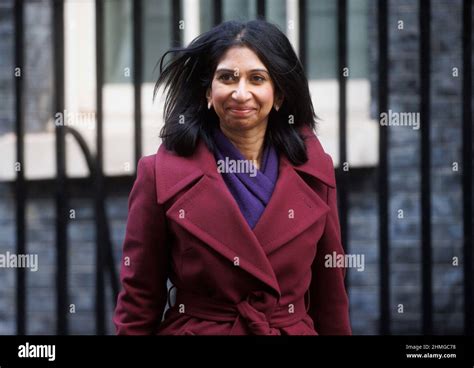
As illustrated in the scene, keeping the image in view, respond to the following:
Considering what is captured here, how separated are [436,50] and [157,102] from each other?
1272 millimetres

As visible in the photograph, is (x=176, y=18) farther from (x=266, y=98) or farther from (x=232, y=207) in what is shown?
(x=232, y=207)

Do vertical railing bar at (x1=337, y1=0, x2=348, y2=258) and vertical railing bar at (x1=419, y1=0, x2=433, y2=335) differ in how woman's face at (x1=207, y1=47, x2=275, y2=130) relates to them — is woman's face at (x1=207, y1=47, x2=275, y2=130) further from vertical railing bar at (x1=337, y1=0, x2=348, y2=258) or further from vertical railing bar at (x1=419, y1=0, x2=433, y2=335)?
vertical railing bar at (x1=419, y1=0, x2=433, y2=335)

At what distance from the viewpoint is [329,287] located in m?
3.44

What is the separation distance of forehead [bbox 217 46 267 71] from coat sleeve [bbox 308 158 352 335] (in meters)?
0.46

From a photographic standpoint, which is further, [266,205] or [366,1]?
[366,1]

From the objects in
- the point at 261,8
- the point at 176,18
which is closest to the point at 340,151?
the point at 261,8

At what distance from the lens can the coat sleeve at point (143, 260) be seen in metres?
3.29

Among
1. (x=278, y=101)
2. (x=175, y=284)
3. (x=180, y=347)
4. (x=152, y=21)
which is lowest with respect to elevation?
(x=180, y=347)

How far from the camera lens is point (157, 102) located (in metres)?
4.99

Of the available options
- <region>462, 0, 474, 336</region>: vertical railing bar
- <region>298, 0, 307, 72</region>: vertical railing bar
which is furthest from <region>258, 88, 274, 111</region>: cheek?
<region>462, 0, 474, 336</region>: vertical railing bar

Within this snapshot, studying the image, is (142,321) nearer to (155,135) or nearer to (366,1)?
(155,135)

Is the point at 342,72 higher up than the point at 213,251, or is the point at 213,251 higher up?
the point at 342,72

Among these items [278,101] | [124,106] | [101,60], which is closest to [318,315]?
[278,101]

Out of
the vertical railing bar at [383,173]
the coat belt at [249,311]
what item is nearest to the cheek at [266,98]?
the coat belt at [249,311]
